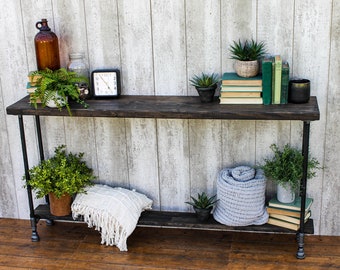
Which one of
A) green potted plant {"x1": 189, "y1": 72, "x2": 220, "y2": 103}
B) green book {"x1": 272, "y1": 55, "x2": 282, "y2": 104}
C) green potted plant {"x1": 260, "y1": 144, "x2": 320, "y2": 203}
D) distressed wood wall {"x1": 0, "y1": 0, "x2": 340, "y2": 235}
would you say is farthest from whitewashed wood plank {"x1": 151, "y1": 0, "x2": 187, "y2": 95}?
green potted plant {"x1": 260, "y1": 144, "x2": 320, "y2": 203}

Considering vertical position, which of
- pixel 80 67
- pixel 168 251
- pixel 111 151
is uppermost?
pixel 80 67

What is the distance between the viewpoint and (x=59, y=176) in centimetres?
322

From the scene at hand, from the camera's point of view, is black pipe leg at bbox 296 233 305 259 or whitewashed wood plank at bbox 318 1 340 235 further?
black pipe leg at bbox 296 233 305 259

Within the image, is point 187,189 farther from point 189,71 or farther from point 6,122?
point 6,122

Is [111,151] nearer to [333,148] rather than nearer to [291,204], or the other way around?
[291,204]

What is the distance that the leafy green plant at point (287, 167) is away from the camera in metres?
2.98

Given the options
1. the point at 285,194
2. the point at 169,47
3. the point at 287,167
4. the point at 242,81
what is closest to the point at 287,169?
the point at 287,167

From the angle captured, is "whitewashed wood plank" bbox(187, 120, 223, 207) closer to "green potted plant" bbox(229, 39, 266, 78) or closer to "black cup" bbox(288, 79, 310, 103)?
"green potted plant" bbox(229, 39, 266, 78)

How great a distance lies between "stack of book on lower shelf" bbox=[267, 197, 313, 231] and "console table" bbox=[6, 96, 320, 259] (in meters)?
0.03

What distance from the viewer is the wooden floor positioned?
9.95 ft

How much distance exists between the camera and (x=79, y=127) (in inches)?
131

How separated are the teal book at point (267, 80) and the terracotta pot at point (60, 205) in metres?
1.25

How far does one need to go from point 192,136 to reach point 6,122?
1.13 meters

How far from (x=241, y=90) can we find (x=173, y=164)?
0.65 metres
